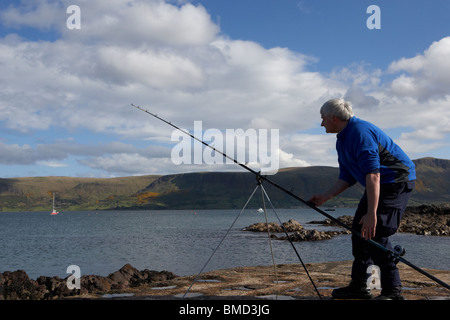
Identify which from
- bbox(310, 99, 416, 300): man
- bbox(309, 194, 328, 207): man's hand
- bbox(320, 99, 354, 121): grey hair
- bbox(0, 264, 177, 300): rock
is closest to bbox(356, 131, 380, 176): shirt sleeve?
bbox(310, 99, 416, 300): man

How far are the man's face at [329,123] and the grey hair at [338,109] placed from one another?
5 cm

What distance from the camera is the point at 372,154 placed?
4461 mm

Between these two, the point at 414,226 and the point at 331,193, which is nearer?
the point at 331,193

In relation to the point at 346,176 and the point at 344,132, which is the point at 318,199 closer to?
the point at 346,176

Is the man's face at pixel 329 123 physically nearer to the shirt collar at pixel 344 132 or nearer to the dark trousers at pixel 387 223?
the shirt collar at pixel 344 132

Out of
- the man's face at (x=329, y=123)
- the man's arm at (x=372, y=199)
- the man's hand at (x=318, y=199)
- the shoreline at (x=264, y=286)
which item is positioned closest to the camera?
the man's arm at (x=372, y=199)

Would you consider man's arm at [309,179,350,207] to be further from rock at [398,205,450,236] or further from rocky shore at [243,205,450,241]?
rock at [398,205,450,236]

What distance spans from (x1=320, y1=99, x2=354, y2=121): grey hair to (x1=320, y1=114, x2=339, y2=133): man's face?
5 cm

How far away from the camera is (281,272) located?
8891mm

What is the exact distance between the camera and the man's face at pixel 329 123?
16.4ft

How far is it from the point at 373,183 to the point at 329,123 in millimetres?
1051

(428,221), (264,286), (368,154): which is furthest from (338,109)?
(428,221)

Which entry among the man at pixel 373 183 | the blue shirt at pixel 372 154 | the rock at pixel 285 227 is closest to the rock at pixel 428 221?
the rock at pixel 285 227
